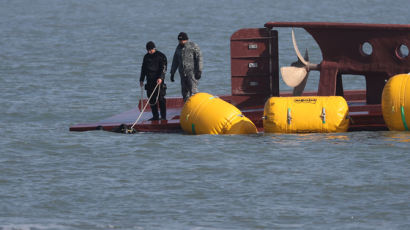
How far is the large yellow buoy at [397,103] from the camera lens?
1797 centimetres

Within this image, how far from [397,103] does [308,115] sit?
1544 mm

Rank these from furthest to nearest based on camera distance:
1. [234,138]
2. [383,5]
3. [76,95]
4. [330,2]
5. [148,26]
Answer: [330,2] < [383,5] < [148,26] < [76,95] < [234,138]

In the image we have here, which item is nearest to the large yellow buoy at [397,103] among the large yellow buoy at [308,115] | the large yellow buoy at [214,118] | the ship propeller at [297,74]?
the large yellow buoy at [308,115]

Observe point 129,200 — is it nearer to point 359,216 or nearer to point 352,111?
point 359,216

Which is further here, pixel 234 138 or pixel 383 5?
pixel 383 5

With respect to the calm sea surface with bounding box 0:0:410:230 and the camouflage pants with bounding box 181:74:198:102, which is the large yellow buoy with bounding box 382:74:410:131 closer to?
the calm sea surface with bounding box 0:0:410:230

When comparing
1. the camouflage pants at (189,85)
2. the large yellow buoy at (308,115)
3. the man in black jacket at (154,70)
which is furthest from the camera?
the camouflage pants at (189,85)

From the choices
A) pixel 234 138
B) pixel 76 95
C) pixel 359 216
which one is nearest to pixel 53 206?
pixel 359 216

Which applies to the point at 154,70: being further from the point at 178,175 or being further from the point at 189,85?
the point at 178,175

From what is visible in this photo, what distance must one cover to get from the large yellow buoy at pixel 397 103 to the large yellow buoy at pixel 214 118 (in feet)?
8.01

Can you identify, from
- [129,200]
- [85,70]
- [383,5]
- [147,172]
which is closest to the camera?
[129,200]

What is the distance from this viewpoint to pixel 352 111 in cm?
1973

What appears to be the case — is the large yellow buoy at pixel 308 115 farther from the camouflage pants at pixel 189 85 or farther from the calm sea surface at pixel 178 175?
the camouflage pants at pixel 189 85

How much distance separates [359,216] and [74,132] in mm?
8738
